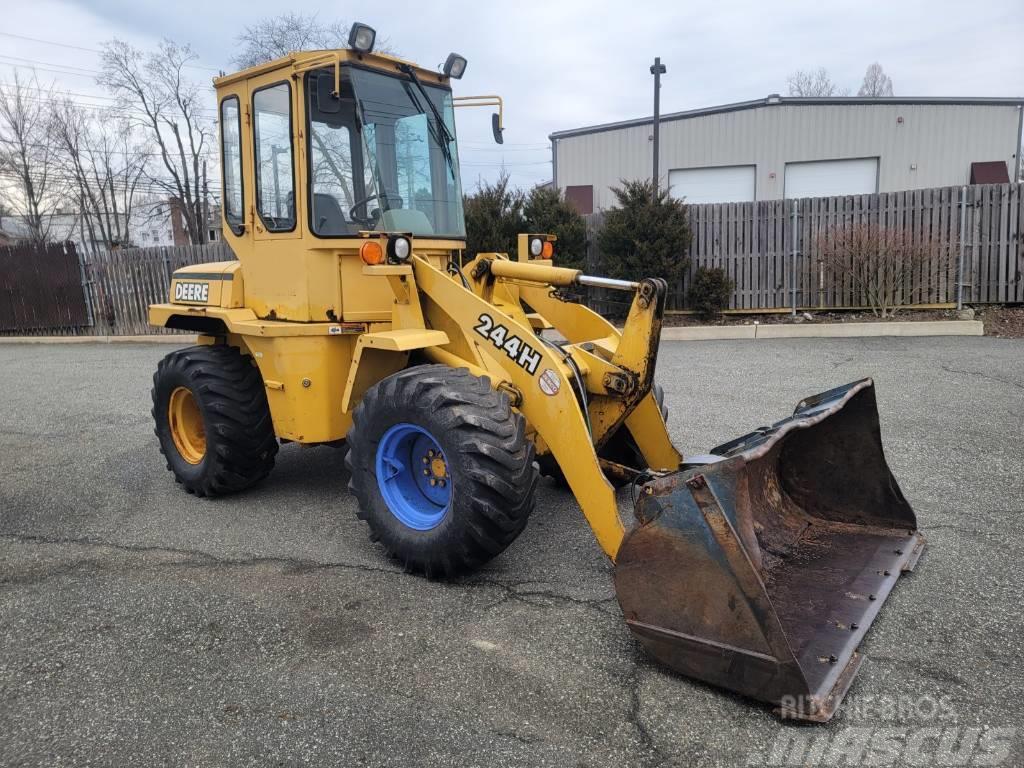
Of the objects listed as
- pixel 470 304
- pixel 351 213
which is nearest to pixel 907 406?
pixel 470 304

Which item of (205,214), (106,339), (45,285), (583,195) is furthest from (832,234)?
(205,214)

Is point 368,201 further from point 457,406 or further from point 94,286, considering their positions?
point 94,286

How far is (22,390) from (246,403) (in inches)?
283

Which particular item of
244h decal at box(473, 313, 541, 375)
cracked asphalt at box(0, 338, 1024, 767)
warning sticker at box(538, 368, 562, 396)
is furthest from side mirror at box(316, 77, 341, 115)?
cracked asphalt at box(0, 338, 1024, 767)

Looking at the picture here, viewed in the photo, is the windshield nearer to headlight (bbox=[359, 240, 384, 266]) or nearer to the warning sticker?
headlight (bbox=[359, 240, 384, 266])

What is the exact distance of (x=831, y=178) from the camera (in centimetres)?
2548

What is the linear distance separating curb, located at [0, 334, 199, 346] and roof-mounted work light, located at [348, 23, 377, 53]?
12.1 m

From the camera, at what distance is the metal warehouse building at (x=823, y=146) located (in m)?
24.4

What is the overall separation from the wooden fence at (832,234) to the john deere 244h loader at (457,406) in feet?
31.0

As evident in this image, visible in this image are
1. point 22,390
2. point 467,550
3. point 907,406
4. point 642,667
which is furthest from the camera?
point 22,390

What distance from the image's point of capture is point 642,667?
10.1 feet

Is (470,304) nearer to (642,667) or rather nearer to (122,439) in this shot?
(642,667)

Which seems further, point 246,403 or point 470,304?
point 246,403

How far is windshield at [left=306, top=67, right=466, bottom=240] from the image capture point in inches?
183
